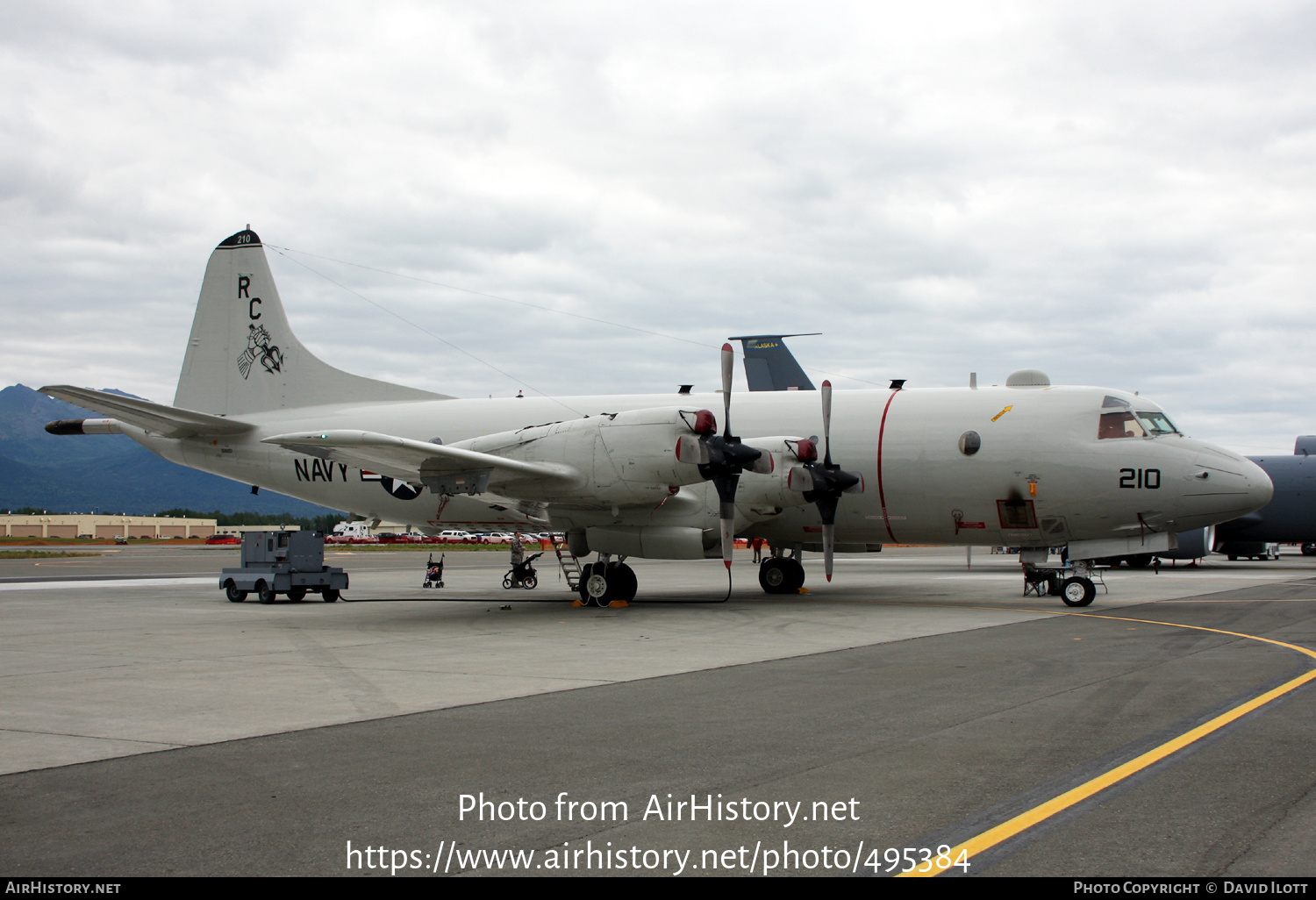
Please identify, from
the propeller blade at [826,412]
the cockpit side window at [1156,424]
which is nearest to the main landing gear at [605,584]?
the propeller blade at [826,412]

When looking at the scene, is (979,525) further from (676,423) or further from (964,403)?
(676,423)

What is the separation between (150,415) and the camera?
21.2 meters

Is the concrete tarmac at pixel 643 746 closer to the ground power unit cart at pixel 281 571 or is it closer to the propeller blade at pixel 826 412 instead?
the propeller blade at pixel 826 412

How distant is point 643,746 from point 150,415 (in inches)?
707

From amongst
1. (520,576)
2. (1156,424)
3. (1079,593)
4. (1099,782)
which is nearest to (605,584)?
(520,576)

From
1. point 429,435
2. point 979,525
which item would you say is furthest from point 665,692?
point 429,435

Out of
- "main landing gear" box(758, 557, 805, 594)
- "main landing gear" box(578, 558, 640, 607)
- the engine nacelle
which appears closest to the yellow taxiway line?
the engine nacelle

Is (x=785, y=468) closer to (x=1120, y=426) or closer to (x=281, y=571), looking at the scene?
(x=1120, y=426)

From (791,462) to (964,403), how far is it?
4.12 m

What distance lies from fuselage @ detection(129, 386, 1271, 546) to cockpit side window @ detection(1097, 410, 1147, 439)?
4cm

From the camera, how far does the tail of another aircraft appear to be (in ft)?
82.6

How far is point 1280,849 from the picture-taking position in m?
4.77

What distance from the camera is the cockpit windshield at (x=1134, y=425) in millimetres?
19531

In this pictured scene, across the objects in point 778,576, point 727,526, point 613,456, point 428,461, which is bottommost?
point 778,576
